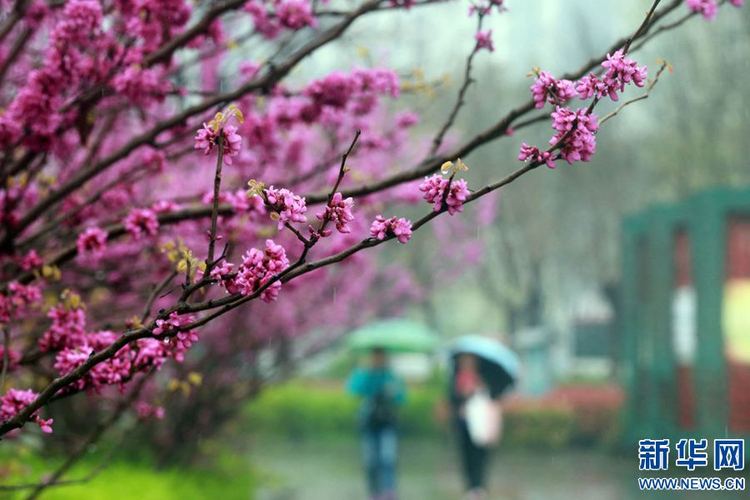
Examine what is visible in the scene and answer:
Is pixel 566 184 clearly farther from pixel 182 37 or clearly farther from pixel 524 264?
pixel 182 37

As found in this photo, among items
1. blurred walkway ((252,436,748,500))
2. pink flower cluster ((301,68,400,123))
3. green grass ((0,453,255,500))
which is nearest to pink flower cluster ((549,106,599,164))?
pink flower cluster ((301,68,400,123))

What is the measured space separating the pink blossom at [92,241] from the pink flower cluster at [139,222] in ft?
0.35

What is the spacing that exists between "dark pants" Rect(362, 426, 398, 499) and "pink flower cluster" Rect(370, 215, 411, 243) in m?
9.93

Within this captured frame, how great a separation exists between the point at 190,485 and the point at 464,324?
62.9 meters

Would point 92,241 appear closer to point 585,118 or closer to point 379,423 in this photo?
point 585,118

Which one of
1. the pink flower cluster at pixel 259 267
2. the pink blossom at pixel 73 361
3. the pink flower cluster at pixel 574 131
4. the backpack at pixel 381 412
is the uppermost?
the backpack at pixel 381 412

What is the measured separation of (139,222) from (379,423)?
28.0 feet

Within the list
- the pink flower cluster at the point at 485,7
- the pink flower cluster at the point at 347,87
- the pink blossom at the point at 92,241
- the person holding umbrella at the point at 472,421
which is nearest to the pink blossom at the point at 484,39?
the pink flower cluster at the point at 485,7

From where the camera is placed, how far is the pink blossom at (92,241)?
13.8 ft

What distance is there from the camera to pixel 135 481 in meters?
8.33

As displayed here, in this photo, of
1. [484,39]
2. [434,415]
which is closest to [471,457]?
[484,39]

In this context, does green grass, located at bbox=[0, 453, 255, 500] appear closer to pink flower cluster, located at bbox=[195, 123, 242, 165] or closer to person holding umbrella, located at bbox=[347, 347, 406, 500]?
person holding umbrella, located at bbox=[347, 347, 406, 500]

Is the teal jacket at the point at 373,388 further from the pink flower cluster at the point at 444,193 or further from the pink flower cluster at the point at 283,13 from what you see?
the pink flower cluster at the point at 444,193

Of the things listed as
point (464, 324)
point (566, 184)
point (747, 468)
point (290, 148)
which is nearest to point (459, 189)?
point (290, 148)
